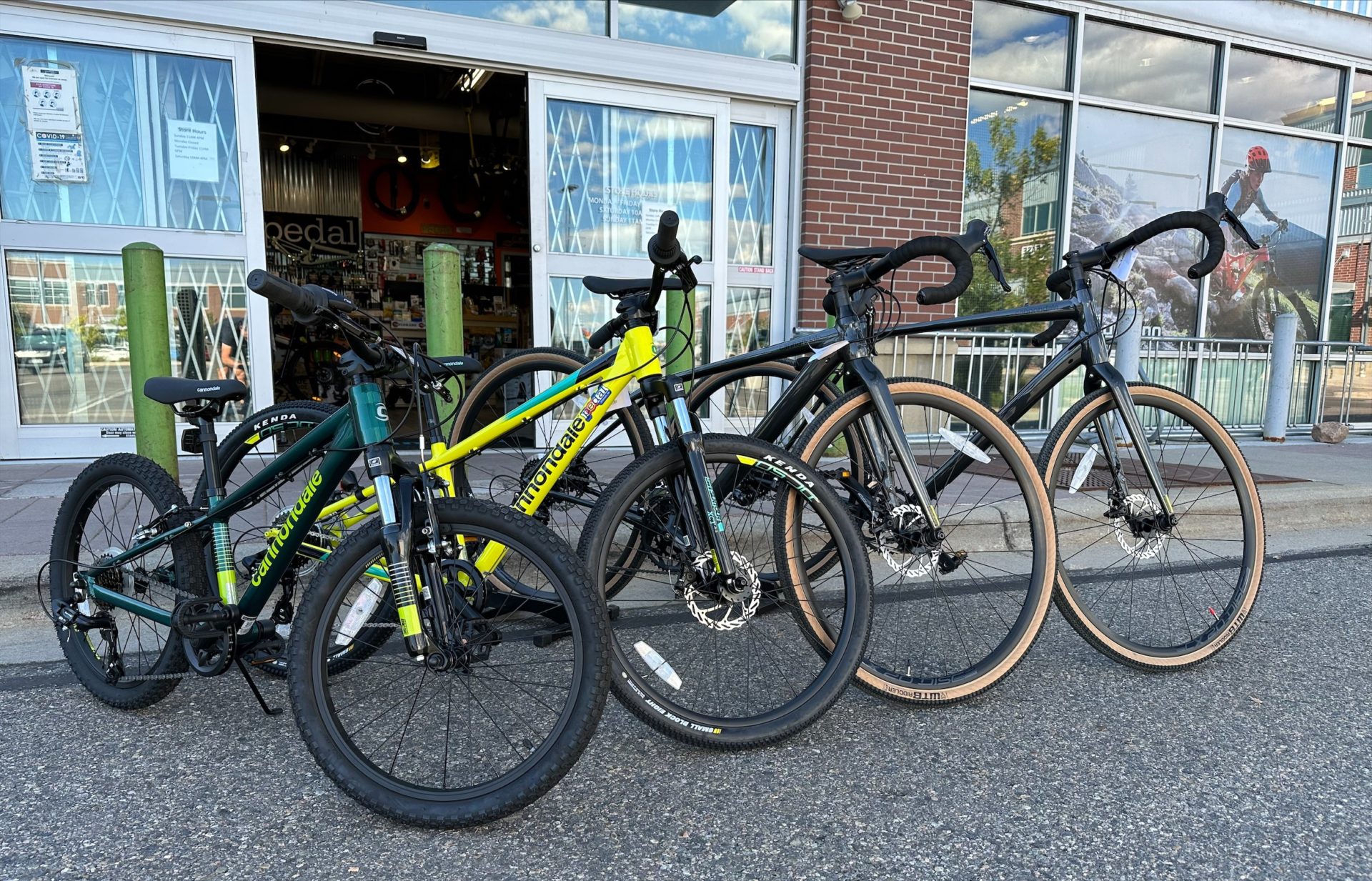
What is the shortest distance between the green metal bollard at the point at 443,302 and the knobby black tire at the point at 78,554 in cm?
129

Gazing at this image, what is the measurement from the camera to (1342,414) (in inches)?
315

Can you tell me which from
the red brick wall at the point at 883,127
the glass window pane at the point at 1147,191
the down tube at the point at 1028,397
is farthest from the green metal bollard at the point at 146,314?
the glass window pane at the point at 1147,191

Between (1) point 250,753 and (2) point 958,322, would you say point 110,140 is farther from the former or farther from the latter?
(2) point 958,322

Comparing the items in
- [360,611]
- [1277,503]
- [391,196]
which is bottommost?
[1277,503]

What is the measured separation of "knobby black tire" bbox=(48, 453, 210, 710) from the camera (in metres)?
2.24

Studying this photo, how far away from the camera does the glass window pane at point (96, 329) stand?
502 cm

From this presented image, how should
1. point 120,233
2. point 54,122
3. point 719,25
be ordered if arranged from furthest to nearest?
point 719,25 < point 120,233 < point 54,122

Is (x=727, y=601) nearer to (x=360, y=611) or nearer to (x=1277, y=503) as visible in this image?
(x=360, y=611)

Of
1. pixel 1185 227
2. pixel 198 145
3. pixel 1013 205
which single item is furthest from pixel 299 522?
pixel 1013 205

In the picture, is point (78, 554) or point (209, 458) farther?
point (78, 554)

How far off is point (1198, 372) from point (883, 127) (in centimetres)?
405

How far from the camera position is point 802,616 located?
7.32 feet

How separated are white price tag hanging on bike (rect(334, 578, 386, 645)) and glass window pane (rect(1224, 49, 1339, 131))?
29.5 feet

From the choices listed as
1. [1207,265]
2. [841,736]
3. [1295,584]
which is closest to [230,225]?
[841,736]
